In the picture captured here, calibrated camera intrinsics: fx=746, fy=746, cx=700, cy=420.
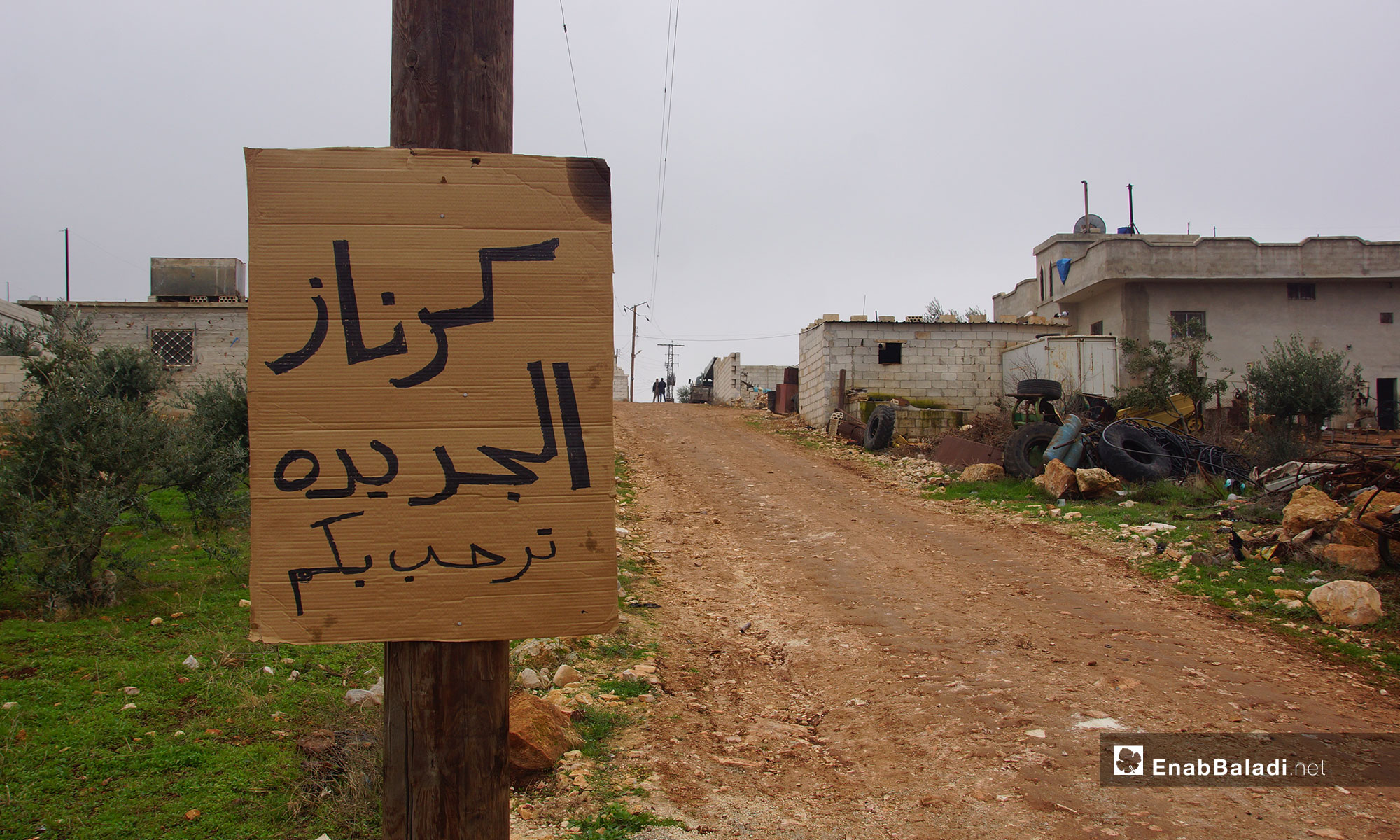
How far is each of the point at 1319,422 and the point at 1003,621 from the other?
19.4m

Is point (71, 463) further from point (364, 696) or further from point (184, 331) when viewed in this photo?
point (184, 331)

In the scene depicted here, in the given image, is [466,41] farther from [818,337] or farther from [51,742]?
[818,337]

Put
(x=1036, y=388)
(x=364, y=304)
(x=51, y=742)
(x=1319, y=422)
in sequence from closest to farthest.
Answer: (x=364, y=304)
(x=51, y=742)
(x=1036, y=388)
(x=1319, y=422)

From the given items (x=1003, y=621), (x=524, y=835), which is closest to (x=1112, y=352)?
(x=1003, y=621)

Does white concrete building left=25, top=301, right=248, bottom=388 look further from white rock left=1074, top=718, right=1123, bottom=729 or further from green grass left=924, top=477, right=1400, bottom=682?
white rock left=1074, top=718, right=1123, bottom=729

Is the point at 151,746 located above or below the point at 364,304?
below

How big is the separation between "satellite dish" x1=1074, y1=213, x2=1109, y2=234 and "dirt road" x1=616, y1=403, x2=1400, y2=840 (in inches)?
1093

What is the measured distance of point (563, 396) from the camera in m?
1.67

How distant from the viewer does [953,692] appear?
4.67m

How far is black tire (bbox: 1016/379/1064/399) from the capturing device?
14.9 metres

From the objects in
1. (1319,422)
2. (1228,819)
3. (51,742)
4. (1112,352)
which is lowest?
(1228,819)

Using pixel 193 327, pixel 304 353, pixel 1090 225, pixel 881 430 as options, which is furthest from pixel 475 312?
pixel 1090 225

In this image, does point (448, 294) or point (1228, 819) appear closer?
point (448, 294)

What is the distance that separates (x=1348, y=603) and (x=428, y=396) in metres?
7.09
